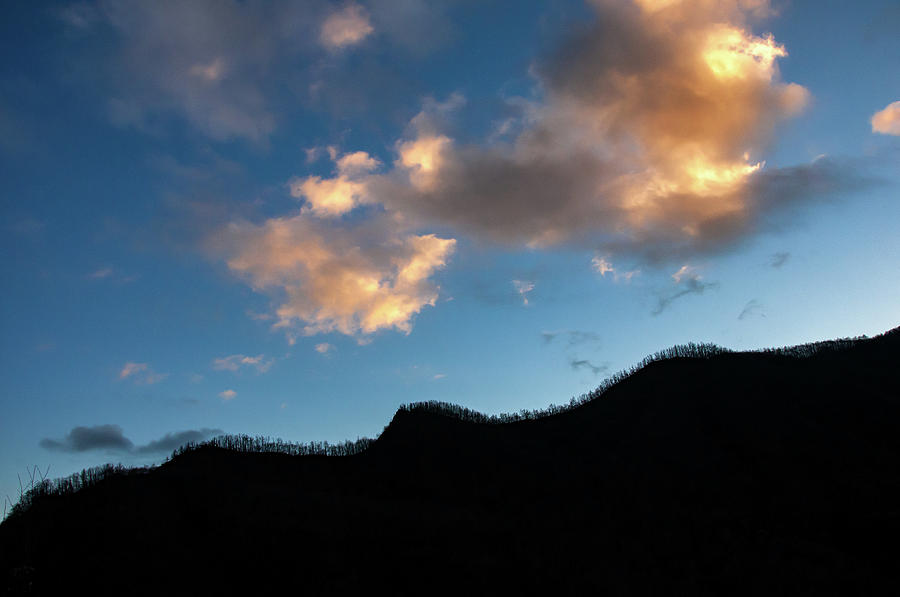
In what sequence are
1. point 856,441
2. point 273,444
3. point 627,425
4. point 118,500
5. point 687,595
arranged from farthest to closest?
point 627,425, point 273,444, point 856,441, point 118,500, point 687,595

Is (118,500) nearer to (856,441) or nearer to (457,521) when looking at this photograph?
(457,521)

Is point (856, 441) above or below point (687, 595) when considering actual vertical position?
above

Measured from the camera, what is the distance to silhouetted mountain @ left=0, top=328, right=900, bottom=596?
1941cm

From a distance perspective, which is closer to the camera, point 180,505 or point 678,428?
point 180,505

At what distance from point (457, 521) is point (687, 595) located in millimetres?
10473

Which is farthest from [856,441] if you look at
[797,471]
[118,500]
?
[118,500]

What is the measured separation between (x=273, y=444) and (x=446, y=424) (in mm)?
13280

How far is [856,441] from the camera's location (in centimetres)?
3191

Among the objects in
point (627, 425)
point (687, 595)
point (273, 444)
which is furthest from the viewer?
point (627, 425)

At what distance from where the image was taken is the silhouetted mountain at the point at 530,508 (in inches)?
764

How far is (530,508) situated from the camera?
27.2m

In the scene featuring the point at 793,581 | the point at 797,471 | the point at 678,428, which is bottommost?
the point at 793,581

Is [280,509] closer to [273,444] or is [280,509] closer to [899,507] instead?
[273,444]

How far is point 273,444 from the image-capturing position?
116 feet
